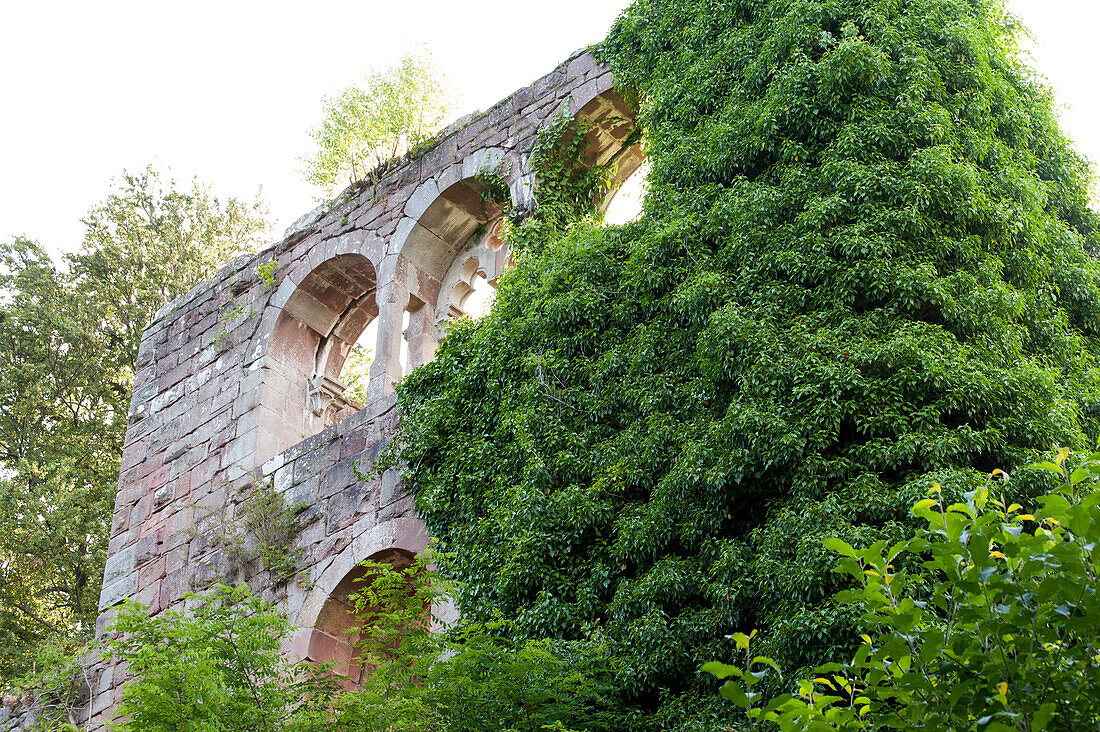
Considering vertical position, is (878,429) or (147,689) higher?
(878,429)

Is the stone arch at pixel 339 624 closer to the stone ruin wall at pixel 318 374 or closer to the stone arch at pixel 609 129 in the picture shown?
the stone ruin wall at pixel 318 374

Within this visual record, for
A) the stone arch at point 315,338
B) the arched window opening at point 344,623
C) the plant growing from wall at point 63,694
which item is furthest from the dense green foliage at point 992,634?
the stone arch at point 315,338

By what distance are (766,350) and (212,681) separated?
3394 mm

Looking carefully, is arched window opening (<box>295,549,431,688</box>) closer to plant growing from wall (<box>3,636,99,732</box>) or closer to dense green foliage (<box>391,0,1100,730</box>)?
dense green foliage (<box>391,0,1100,730</box>)

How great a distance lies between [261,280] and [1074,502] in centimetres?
910

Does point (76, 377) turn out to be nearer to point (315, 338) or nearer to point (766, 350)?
point (315, 338)

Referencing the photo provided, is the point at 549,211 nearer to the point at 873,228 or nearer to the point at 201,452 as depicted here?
the point at 873,228

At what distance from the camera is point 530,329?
7742 mm

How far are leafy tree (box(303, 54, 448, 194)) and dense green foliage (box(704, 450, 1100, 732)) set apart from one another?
815cm

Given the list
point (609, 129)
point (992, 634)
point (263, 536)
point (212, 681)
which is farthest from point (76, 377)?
point (992, 634)

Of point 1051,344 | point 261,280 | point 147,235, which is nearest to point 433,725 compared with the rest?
point 1051,344

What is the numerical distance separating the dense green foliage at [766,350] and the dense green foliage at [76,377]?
8.67m

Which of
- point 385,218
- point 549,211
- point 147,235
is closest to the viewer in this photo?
point 549,211

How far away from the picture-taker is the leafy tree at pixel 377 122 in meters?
10.6
